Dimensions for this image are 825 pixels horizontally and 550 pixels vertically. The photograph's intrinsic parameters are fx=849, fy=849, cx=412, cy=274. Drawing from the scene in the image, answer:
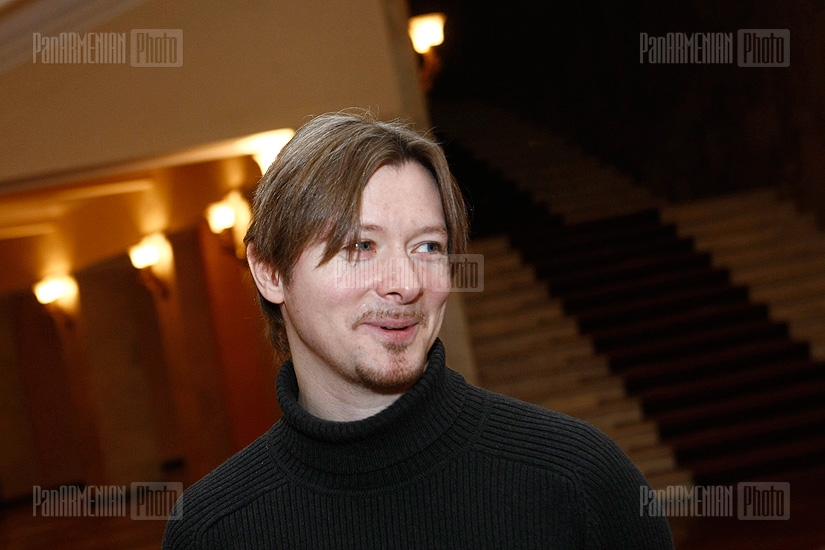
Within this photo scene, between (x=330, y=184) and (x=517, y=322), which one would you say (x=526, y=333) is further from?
(x=330, y=184)

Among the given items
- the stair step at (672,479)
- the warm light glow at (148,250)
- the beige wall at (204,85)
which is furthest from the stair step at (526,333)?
the warm light glow at (148,250)

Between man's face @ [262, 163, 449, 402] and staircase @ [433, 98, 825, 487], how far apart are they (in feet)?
16.2

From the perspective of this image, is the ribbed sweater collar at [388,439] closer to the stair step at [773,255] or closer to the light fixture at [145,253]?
the stair step at [773,255]

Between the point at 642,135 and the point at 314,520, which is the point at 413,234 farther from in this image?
the point at 642,135

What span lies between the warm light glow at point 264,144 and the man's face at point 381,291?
8.91ft

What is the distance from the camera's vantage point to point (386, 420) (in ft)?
4.76

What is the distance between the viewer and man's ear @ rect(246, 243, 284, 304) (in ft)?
5.19

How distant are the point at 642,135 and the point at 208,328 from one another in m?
5.83

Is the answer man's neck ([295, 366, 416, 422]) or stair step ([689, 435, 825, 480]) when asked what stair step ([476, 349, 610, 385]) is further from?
man's neck ([295, 366, 416, 422])

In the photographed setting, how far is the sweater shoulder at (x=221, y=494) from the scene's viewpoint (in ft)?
5.02

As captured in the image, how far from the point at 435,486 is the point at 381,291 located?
36cm

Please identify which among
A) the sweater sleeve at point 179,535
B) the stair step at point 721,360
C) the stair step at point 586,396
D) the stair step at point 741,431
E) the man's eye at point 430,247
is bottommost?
the sweater sleeve at point 179,535

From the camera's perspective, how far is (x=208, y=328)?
34.1 ft

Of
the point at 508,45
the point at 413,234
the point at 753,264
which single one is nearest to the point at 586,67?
the point at 508,45
